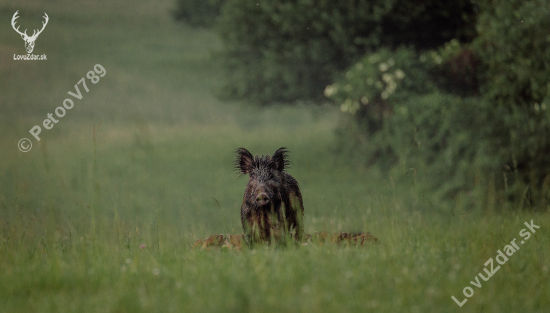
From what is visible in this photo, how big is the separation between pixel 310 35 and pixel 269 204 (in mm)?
15592

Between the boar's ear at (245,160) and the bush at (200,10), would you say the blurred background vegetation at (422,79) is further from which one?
the boar's ear at (245,160)

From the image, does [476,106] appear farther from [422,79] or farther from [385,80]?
[385,80]

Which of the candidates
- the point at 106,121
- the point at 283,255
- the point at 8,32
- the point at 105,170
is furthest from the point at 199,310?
the point at 106,121

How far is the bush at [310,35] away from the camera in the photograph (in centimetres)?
1911

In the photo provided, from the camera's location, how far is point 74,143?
92.9 ft

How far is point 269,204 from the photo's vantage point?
597 centimetres

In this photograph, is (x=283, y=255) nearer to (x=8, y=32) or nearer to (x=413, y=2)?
(x=413, y=2)

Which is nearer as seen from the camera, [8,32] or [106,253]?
[106,253]

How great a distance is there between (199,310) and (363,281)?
60.7 inches

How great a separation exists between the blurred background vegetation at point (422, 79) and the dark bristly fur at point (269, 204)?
5420mm

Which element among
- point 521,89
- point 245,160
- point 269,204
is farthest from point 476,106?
point 269,204

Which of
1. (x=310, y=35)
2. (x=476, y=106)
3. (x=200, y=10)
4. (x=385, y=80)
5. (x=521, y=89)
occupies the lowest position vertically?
(x=476, y=106)

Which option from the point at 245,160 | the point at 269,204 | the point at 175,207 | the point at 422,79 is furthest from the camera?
the point at 422,79

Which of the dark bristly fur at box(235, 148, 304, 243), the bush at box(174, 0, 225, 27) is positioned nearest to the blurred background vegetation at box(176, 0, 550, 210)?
the bush at box(174, 0, 225, 27)
